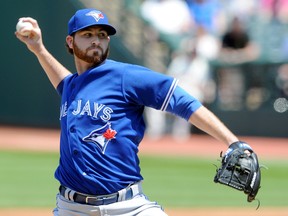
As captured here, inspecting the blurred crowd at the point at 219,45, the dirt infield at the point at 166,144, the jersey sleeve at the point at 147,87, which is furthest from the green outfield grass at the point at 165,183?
the jersey sleeve at the point at 147,87

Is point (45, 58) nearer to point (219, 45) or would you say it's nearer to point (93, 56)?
point (93, 56)

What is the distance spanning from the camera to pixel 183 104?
4258mm

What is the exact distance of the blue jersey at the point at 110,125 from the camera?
435cm

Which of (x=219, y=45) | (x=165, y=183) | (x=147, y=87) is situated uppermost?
(x=219, y=45)

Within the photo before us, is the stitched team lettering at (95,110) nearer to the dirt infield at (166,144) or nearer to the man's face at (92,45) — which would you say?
the man's face at (92,45)

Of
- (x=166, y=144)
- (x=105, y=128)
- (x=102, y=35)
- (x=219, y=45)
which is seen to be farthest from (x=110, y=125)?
(x=219, y=45)

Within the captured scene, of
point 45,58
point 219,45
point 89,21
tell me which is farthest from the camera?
point 219,45

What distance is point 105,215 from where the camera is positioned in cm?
441

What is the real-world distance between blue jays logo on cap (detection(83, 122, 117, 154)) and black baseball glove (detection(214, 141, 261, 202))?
26.5 inches

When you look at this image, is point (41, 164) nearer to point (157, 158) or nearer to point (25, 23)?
point (157, 158)

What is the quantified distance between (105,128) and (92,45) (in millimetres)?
500

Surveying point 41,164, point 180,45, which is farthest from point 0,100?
point 41,164

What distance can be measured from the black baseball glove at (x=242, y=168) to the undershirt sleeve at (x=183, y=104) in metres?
0.30

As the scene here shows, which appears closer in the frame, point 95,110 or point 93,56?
point 95,110
